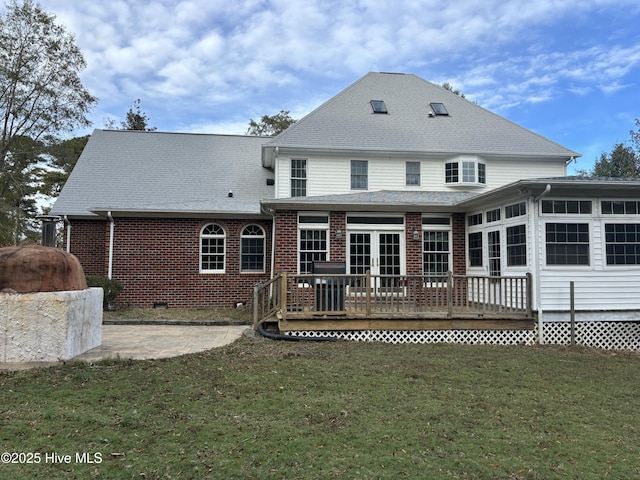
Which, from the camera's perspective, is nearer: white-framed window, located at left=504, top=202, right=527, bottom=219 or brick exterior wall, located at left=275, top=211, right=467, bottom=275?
white-framed window, located at left=504, top=202, right=527, bottom=219

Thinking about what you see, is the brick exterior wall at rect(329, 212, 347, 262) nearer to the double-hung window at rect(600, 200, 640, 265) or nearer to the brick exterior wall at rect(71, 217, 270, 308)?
the brick exterior wall at rect(71, 217, 270, 308)

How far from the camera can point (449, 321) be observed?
9297 millimetres

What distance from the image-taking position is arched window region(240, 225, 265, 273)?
562 inches

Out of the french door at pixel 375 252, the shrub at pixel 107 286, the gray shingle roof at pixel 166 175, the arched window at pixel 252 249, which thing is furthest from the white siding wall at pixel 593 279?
the shrub at pixel 107 286

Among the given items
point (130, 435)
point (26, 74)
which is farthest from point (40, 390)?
point (26, 74)

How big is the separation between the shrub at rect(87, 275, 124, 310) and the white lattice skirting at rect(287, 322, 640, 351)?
280 inches

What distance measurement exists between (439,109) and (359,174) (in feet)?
16.4

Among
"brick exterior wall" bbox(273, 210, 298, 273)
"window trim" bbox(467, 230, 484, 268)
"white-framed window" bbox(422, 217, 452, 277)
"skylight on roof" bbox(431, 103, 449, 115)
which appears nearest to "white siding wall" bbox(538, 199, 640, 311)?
"window trim" bbox(467, 230, 484, 268)

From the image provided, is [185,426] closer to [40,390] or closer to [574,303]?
[40,390]

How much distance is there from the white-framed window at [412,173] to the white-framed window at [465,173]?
958mm

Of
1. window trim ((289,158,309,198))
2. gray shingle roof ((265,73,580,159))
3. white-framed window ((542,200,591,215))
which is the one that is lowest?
white-framed window ((542,200,591,215))

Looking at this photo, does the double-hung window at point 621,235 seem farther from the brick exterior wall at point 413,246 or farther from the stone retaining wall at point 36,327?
the stone retaining wall at point 36,327

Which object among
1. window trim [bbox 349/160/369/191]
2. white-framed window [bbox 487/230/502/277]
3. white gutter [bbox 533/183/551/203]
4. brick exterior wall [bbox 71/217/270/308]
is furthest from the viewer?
window trim [bbox 349/160/369/191]

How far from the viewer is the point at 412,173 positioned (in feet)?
48.0
